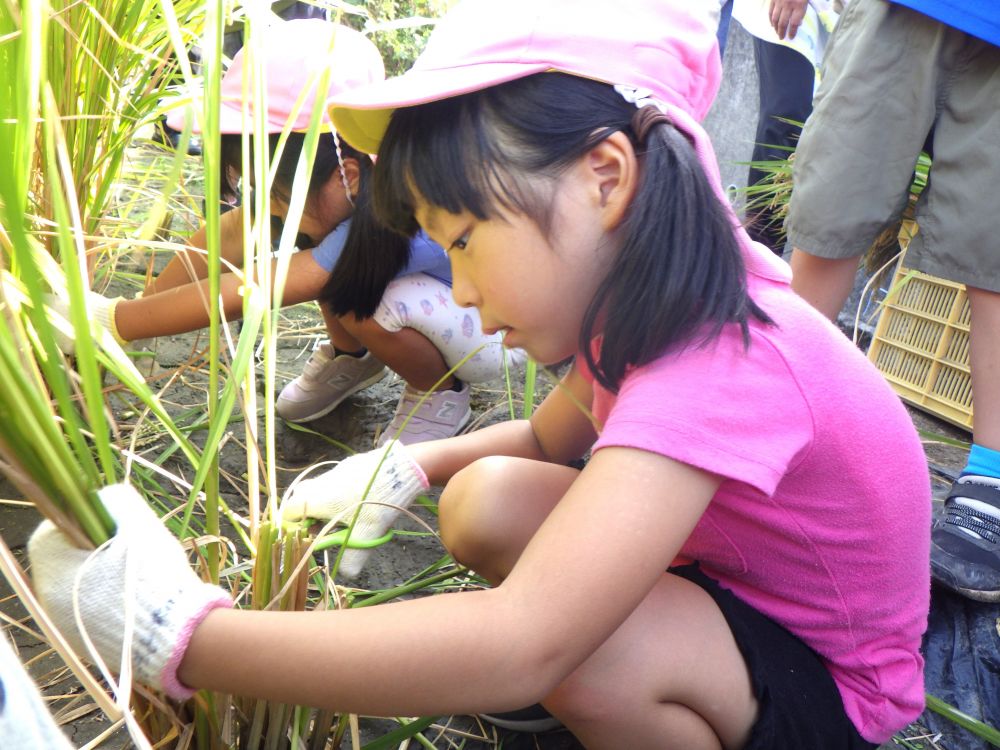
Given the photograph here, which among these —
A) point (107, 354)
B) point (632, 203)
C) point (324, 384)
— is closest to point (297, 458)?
point (324, 384)

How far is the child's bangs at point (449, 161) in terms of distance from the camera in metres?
0.83

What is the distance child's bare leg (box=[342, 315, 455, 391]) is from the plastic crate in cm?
106

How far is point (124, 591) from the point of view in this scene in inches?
24.7

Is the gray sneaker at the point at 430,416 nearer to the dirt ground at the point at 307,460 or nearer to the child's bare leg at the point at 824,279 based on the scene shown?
the dirt ground at the point at 307,460

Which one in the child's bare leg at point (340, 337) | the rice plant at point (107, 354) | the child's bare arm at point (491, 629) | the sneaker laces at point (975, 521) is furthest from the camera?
the child's bare leg at point (340, 337)

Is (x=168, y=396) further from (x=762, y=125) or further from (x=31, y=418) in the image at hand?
(x=762, y=125)

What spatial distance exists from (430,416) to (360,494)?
686 millimetres

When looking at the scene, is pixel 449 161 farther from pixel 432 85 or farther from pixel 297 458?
pixel 297 458

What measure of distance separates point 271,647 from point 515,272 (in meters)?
0.38

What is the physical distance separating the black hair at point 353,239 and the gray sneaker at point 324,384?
0.21 meters

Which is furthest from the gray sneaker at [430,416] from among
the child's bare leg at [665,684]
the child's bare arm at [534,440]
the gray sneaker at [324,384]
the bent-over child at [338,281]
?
the child's bare leg at [665,684]

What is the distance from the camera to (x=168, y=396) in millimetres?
1778

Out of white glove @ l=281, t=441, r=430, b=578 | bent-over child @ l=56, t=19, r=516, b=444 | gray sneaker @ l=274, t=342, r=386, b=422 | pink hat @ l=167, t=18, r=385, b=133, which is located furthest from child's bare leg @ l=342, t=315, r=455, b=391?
white glove @ l=281, t=441, r=430, b=578

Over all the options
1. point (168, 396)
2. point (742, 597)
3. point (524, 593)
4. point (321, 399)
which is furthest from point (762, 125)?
point (524, 593)
